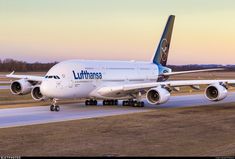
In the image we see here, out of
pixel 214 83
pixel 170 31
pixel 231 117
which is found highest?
pixel 170 31

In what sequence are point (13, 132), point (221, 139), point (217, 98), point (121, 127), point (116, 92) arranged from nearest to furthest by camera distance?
1. point (221, 139)
2. point (13, 132)
3. point (121, 127)
4. point (217, 98)
5. point (116, 92)

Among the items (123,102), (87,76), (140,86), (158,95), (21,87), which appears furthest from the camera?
→ (21,87)

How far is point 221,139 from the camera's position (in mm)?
17500

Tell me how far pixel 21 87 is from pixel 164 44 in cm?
1484

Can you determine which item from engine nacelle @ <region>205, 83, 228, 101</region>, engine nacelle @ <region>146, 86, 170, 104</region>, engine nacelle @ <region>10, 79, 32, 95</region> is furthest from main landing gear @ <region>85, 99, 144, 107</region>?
engine nacelle @ <region>205, 83, 228, 101</region>

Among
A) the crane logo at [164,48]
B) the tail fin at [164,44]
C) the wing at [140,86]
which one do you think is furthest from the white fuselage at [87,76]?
the crane logo at [164,48]

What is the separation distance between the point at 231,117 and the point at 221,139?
28.8 ft

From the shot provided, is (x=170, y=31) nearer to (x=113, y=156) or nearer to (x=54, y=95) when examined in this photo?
(x=54, y=95)

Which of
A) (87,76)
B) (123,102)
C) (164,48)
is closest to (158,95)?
(123,102)

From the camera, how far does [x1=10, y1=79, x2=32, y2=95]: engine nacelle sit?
34.0 m

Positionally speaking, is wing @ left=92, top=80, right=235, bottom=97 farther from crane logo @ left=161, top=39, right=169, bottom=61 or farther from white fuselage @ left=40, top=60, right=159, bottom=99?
crane logo @ left=161, top=39, right=169, bottom=61

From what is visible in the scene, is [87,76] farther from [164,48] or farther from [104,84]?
[164,48]

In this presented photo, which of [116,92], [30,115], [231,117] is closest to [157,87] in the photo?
[116,92]

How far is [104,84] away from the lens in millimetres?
32562
